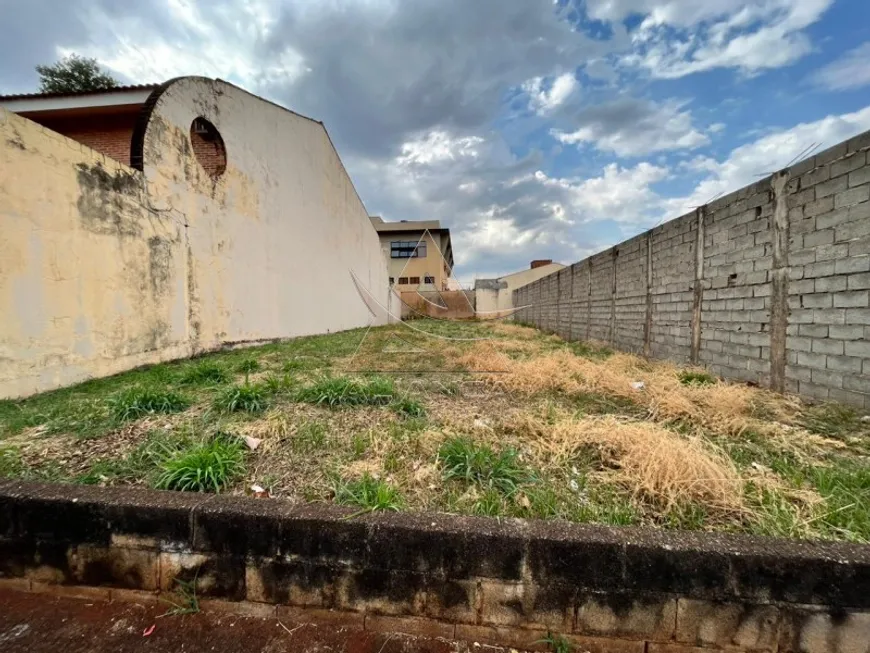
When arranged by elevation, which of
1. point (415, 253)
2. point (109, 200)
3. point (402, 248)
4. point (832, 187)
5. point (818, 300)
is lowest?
point (818, 300)

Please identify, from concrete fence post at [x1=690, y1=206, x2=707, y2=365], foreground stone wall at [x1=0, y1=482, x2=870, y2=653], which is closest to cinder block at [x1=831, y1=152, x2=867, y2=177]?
concrete fence post at [x1=690, y1=206, x2=707, y2=365]

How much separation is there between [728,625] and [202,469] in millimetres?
2188

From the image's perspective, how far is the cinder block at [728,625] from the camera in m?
1.13

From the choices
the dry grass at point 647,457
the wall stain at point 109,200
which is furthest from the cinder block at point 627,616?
the wall stain at point 109,200

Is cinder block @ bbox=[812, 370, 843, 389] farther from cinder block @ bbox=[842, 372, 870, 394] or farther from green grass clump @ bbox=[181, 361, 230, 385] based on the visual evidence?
green grass clump @ bbox=[181, 361, 230, 385]

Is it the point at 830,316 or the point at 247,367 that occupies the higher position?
the point at 830,316

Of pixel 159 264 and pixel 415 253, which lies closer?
pixel 159 264

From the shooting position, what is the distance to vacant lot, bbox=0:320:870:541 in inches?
61.7

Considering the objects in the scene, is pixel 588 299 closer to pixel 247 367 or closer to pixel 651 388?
pixel 651 388

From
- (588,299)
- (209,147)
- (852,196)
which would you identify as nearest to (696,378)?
(852,196)

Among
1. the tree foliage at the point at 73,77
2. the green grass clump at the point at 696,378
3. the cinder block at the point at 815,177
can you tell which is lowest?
the green grass clump at the point at 696,378

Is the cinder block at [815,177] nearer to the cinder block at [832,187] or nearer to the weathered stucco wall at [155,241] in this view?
the cinder block at [832,187]

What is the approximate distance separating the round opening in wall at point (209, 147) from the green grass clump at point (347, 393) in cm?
471

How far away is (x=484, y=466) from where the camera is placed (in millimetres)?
1849
